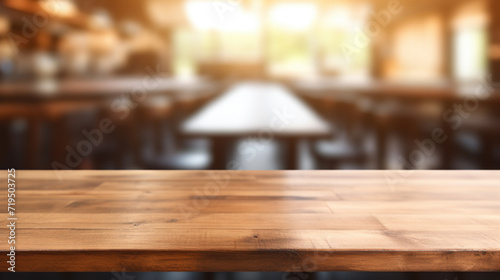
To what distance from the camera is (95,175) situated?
1342mm

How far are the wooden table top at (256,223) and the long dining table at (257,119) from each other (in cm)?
21

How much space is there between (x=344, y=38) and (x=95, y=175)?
0.91 m

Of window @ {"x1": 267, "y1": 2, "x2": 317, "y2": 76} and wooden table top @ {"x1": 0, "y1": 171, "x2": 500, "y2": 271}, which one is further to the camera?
window @ {"x1": 267, "y1": 2, "x2": 317, "y2": 76}

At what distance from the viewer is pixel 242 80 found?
4.95 feet

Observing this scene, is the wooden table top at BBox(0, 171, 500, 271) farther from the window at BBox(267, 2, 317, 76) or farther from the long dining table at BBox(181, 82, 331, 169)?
the window at BBox(267, 2, 317, 76)

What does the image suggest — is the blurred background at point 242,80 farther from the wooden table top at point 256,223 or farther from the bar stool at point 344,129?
the wooden table top at point 256,223

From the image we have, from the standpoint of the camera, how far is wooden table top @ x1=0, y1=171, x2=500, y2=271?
0.72 m

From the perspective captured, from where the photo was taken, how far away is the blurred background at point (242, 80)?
149cm

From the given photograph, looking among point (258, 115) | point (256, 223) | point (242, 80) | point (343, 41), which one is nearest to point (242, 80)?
point (242, 80)

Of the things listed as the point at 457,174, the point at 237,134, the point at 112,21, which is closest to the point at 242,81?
the point at 237,134

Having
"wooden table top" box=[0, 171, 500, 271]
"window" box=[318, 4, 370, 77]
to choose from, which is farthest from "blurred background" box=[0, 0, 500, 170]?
"wooden table top" box=[0, 171, 500, 271]

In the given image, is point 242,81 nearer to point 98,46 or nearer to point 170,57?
point 170,57

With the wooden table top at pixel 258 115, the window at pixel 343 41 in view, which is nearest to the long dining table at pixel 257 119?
the wooden table top at pixel 258 115

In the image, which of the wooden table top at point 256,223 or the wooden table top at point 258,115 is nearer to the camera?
the wooden table top at point 256,223
